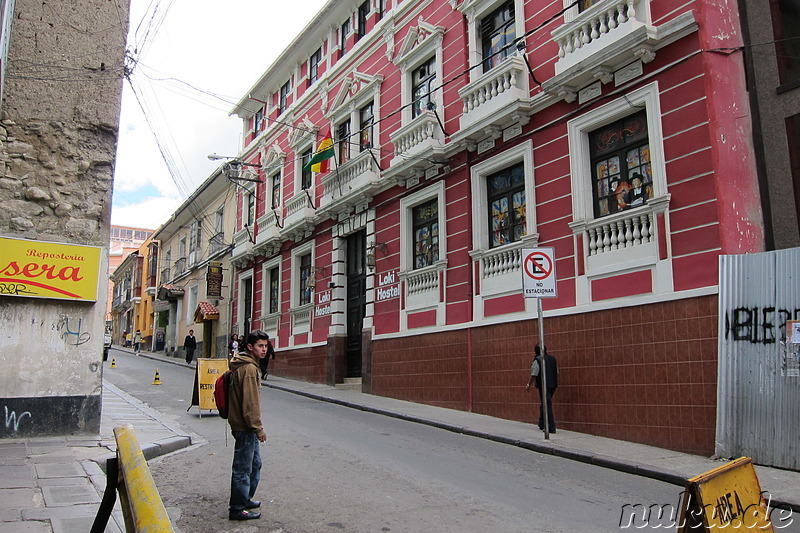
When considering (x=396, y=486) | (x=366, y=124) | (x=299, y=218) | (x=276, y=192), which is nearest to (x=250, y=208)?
(x=276, y=192)

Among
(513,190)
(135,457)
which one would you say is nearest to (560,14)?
(513,190)

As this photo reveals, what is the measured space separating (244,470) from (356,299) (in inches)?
522

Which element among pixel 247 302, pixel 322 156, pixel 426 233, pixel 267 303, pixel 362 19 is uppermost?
pixel 362 19

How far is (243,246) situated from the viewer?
25828 millimetres

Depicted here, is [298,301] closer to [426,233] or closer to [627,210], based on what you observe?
[426,233]

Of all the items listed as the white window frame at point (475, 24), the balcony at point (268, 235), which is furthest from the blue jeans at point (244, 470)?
the balcony at point (268, 235)

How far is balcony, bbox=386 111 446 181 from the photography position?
580 inches

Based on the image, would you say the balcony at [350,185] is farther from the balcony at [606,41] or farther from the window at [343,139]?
the balcony at [606,41]

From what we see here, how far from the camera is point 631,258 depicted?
33.3ft

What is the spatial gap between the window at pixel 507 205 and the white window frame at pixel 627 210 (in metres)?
1.60

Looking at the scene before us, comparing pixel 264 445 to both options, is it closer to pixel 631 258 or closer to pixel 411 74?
pixel 631 258

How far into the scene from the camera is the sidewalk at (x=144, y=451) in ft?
17.2

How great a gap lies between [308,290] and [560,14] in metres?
12.5

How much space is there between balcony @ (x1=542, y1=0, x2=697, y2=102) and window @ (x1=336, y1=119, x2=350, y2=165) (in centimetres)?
885
